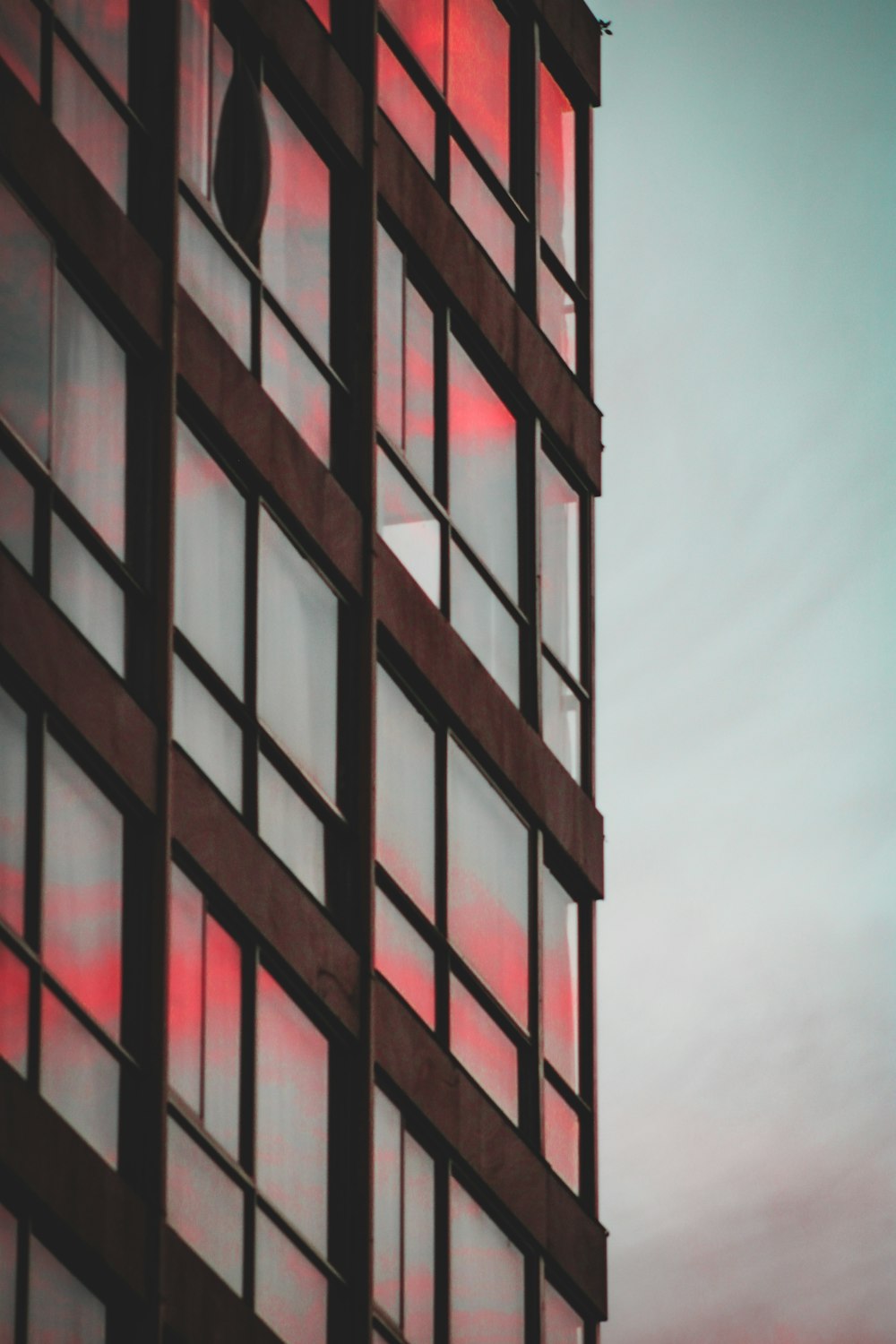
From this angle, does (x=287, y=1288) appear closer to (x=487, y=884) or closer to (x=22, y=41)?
(x=487, y=884)

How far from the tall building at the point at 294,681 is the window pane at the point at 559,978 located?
0.17 ft

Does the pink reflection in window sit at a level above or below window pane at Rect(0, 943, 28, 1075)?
above

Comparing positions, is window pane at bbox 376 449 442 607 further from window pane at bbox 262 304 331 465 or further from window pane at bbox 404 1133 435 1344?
window pane at bbox 404 1133 435 1344

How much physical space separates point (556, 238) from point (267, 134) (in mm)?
5244

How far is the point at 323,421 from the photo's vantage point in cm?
2369

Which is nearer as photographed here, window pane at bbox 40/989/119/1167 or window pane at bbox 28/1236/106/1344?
window pane at bbox 28/1236/106/1344

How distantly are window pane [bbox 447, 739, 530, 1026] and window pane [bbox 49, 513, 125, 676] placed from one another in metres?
4.94

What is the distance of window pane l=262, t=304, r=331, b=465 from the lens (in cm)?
2297

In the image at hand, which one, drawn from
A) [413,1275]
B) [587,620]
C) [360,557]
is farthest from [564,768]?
[413,1275]

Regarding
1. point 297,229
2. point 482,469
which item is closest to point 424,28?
point 297,229

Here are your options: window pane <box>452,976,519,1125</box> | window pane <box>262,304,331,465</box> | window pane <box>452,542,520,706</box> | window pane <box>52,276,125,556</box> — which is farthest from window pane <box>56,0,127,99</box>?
window pane <box>452,976,519,1125</box>

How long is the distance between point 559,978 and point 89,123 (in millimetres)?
10383

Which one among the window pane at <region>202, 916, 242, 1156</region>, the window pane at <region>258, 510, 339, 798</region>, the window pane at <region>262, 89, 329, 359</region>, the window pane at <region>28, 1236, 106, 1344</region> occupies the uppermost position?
the window pane at <region>262, 89, 329, 359</region>

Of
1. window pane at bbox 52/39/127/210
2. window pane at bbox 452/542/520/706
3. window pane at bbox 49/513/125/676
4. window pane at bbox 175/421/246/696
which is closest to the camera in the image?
window pane at bbox 49/513/125/676
